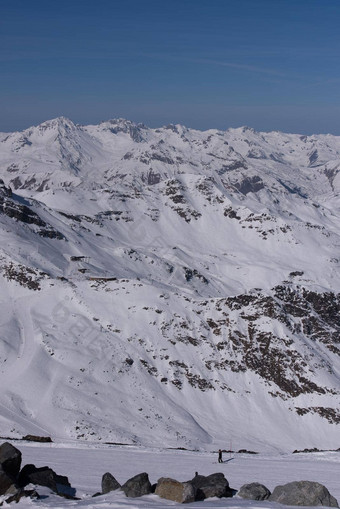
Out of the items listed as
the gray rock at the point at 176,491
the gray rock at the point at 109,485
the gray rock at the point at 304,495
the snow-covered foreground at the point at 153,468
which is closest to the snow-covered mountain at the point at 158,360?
the snow-covered foreground at the point at 153,468

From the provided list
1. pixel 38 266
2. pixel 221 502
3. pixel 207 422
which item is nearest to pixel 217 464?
pixel 221 502

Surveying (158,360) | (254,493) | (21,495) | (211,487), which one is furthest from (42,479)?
(158,360)

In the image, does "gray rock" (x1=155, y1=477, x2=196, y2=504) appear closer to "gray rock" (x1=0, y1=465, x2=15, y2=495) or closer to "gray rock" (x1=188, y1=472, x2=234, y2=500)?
"gray rock" (x1=188, y1=472, x2=234, y2=500)

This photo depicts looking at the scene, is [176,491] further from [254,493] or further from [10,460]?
[10,460]

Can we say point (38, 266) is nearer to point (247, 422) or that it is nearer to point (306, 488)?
point (247, 422)

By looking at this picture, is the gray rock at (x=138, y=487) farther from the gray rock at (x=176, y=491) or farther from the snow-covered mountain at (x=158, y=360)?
the snow-covered mountain at (x=158, y=360)
